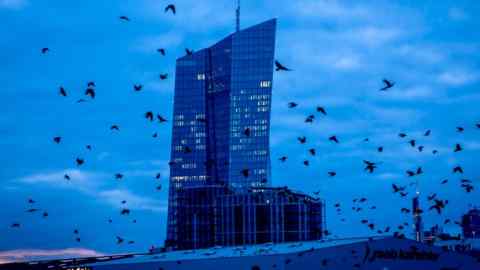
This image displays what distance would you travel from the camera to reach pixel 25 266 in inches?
4670

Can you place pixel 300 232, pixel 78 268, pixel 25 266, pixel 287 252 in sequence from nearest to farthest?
pixel 287 252
pixel 78 268
pixel 25 266
pixel 300 232

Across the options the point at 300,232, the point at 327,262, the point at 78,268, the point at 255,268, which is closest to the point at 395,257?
the point at 327,262

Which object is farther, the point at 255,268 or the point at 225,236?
the point at 225,236

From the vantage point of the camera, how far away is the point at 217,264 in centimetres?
6500

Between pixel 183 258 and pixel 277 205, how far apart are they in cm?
13108

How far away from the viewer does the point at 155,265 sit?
70938 mm

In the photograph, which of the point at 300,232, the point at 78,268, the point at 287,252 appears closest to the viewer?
the point at 287,252

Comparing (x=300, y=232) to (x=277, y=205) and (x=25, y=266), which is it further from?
(x=25, y=266)

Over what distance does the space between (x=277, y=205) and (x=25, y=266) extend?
306 feet

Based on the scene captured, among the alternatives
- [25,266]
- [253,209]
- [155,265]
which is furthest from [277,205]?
[155,265]

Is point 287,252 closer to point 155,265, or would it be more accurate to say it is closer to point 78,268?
point 155,265

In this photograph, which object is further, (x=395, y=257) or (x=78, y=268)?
(x=78, y=268)

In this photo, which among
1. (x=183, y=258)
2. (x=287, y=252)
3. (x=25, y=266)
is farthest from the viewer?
(x=25, y=266)

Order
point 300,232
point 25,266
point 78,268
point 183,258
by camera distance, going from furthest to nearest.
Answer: point 300,232, point 25,266, point 78,268, point 183,258
